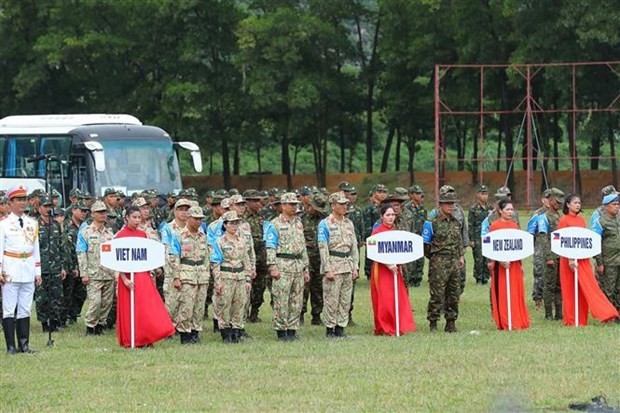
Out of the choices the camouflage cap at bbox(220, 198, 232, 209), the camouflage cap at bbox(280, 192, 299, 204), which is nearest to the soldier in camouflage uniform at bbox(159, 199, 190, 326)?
the camouflage cap at bbox(220, 198, 232, 209)

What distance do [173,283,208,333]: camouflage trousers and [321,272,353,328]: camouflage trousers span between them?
1.55m

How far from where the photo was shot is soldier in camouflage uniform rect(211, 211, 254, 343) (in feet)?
55.8

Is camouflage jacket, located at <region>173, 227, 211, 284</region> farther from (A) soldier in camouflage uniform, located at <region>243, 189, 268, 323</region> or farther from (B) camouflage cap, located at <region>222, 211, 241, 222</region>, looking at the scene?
(A) soldier in camouflage uniform, located at <region>243, 189, 268, 323</region>

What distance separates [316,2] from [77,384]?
4309 cm

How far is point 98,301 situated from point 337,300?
127 inches

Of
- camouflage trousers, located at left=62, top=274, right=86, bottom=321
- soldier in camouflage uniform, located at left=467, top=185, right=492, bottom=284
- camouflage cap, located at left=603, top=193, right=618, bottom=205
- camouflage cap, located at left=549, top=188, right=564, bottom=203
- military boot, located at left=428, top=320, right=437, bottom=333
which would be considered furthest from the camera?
soldier in camouflage uniform, located at left=467, top=185, right=492, bottom=284

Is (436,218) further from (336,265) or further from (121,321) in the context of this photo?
(121,321)

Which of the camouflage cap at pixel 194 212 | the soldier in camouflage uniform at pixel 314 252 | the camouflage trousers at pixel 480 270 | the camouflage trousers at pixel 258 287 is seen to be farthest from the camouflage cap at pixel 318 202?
the camouflage trousers at pixel 480 270

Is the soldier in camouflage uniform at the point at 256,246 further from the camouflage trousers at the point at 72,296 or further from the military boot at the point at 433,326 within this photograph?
the military boot at the point at 433,326

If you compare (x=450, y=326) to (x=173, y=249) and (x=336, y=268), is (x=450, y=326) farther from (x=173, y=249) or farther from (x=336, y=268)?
(x=173, y=249)

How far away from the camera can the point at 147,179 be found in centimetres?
3412

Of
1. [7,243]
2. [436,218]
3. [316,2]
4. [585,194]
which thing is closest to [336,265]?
[436,218]

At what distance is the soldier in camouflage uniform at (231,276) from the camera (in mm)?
17016

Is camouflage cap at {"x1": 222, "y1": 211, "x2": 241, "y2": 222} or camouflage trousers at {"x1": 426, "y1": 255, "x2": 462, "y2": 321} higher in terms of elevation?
camouflage cap at {"x1": 222, "y1": 211, "x2": 241, "y2": 222}
